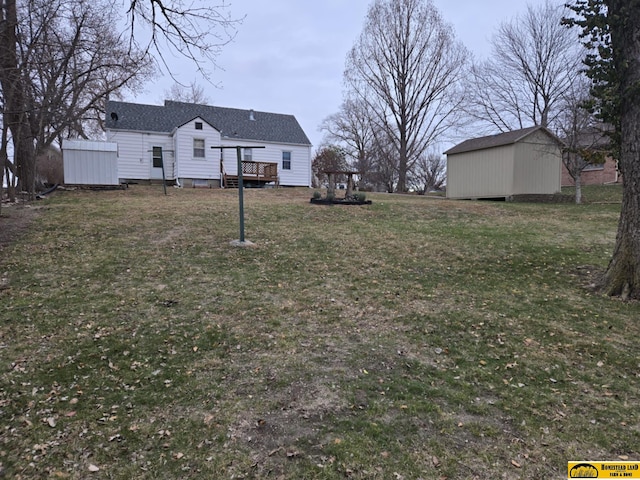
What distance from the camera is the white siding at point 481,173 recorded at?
1792 cm

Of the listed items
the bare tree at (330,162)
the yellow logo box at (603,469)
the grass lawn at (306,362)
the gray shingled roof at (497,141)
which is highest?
the bare tree at (330,162)

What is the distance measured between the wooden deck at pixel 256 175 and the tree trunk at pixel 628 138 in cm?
1734

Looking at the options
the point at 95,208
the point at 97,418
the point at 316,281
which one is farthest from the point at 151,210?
the point at 97,418

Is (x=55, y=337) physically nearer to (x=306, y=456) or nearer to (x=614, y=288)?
(x=306, y=456)

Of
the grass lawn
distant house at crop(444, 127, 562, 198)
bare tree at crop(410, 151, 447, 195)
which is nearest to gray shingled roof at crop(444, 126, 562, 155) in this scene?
distant house at crop(444, 127, 562, 198)

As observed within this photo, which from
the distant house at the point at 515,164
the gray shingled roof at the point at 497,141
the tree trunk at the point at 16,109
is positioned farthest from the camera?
the distant house at the point at 515,164

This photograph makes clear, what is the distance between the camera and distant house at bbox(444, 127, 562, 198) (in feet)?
58.1

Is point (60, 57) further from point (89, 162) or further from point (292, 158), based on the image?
point (292, 158)

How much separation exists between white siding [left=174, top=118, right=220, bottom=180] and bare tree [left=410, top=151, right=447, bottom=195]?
1100 inches

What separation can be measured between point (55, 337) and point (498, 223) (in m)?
10.8

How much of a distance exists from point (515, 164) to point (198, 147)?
1539 cm

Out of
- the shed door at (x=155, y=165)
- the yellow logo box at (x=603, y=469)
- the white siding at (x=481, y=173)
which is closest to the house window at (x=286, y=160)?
the shed door at (x=155, y=165)

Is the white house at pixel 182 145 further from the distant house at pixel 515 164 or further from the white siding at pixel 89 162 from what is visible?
the distant house at pixel 515 164

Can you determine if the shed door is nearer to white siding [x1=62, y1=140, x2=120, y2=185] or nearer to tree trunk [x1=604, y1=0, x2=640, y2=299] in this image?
white siding [x1=62, y1=140, x2=120, y2=185]
